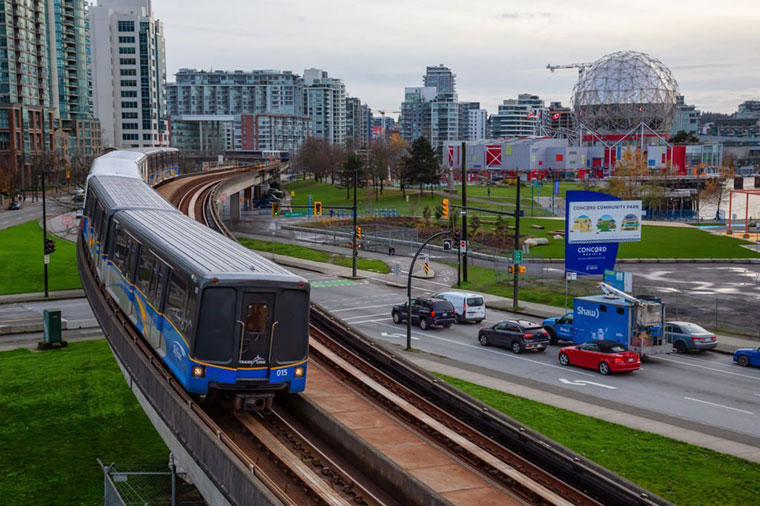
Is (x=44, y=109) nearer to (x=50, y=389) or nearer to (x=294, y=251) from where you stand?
(x=294, y=251)

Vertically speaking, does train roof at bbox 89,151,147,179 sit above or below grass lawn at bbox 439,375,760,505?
above

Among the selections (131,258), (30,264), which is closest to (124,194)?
(131,258)

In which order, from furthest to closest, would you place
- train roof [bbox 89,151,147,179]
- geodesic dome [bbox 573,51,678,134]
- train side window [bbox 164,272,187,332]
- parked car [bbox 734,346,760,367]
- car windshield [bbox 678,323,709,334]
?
1. geodesic dome [bbox 573,51,678,134]
2. car windshield [bbox 678,323,709,334]
3. train roof [bbox 89,151,147,179]
4. parked car [bbox 734,346,760,367]
5. train side window [bbox 164,272,187,332]

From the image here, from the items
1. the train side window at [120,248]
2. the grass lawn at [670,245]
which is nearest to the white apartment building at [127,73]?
the grass lawn at [670,245]

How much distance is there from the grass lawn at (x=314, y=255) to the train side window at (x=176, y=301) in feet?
162

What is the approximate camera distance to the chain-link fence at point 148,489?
18.4 metres

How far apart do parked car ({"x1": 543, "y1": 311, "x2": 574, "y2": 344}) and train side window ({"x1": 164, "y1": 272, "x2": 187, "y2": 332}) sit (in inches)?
1077

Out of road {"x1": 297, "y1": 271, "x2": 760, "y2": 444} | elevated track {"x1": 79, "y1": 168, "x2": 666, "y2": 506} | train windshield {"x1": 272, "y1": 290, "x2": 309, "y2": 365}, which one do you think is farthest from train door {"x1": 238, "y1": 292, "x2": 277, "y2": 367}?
road {"x1": 297, "y1": 271, "x2": 760, "y2": 444}

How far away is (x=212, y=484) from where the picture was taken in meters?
15.4

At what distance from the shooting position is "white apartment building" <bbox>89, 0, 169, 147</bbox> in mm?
182250

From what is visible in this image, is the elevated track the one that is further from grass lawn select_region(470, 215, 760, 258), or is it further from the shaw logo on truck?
grass lawn select_region(470, 215, 760, 258)

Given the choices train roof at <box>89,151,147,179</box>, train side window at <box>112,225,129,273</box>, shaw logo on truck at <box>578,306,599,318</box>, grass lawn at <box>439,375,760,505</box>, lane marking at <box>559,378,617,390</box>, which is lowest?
lane marking at <box>559,378,617,390</box>

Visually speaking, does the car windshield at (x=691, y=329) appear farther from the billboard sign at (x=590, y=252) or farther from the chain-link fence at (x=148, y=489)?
the chain-link fence at (x=148, y=489)

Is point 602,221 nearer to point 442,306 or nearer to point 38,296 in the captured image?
point 442,306
